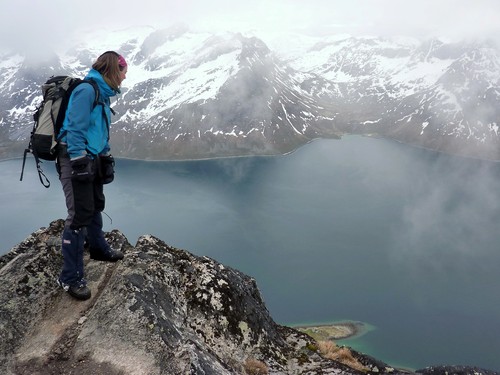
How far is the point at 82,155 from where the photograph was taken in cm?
829

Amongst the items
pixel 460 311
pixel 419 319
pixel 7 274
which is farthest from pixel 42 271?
pixel 460 311

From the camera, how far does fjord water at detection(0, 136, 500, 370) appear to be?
82.6 m

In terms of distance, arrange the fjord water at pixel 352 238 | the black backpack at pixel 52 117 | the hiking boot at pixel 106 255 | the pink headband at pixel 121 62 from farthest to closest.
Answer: the fjord water at pixel 352 238 < the hiking boot at pixel 106 255 < the pink headband at pixel 121 62 < the black backpack at pixel 52 117

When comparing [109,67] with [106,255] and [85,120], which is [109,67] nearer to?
[85,120]

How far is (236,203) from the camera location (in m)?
160

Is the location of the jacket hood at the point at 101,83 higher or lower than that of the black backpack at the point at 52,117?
higher

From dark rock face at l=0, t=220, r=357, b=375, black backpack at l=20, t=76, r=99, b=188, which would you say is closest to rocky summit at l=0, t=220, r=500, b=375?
dark rock face at l=0, t=220, r=357, b=375

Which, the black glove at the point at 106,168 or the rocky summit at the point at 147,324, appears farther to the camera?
the black glove at the point at 106,168

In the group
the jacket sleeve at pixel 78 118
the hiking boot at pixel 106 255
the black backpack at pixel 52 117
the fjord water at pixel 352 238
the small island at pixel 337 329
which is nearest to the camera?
the jacket sleeve at pixel 78 118

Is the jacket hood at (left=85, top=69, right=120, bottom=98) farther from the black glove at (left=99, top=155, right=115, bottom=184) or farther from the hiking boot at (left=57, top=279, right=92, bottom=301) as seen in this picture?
the hiking boot at (left=57, top=279, right=92, bottom=301)

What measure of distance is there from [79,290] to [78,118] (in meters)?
3.81

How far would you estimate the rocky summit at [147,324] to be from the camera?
7.59 m

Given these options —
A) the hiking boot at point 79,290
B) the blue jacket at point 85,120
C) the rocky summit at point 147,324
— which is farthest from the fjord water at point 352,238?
the blue jacket at point 85,120

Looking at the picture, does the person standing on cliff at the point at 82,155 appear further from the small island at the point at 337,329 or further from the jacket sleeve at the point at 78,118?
the small island at the point at 337,329
